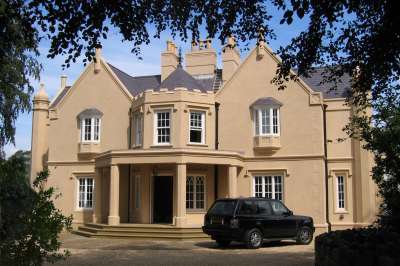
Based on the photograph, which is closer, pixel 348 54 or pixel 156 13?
pixel 156 13

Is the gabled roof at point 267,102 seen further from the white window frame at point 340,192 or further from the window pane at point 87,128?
the window pane at point 87,128

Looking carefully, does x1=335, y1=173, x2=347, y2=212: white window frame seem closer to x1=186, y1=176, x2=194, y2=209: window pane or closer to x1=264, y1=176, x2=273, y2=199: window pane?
x1=264, y1=176, x2=273, y2=199: window pane

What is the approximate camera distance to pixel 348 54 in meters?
12.1

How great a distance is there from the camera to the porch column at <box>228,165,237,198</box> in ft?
82.6

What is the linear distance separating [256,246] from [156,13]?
430 inches

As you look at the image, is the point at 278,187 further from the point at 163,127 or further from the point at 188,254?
the point at 188,254

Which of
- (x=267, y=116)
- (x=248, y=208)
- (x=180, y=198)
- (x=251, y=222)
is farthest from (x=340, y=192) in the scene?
(x=251, y=222)

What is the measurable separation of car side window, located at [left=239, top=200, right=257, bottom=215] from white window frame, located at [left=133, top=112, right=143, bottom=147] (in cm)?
1004

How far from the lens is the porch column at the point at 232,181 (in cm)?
2519

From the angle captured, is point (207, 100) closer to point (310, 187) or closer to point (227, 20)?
point (310, 187)

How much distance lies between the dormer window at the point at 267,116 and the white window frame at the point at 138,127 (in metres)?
6.40

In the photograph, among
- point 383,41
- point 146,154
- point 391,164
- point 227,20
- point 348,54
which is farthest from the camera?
point 146,154

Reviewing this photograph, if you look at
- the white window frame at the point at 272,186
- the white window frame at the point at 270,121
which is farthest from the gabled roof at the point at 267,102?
the white window frame at the point at 272,186

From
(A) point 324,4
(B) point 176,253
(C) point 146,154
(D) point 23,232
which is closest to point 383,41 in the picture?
(A) point 324,4
